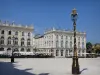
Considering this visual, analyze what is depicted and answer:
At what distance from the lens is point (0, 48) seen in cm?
6481

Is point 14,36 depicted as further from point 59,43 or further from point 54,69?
point 54,69

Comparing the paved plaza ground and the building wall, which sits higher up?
the building wall

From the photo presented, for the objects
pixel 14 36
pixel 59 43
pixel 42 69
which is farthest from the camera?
pixel 59 43

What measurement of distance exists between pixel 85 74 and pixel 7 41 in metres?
52.1

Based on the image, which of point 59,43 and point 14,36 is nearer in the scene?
point 14,36

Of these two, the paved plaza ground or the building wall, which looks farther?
the building wall

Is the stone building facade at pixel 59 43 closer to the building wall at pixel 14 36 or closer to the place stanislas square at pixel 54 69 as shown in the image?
the building wall at pixel 14 36

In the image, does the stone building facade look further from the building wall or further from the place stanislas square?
the place stanislas square

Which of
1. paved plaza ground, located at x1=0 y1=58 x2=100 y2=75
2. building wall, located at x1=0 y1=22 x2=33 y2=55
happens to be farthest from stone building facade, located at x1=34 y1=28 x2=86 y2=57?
paved plaza ground, located at x1=0 y1=58 x2=100 y2=75

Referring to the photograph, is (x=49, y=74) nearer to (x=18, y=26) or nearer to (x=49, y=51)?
(x=18, y=26)

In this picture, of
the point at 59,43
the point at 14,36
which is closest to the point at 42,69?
the point at 14,36

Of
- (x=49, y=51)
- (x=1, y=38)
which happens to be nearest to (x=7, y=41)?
(x=1, y=38)

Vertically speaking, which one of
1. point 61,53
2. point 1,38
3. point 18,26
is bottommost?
point 61,53

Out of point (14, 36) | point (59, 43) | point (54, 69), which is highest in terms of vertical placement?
point (14, 36)
